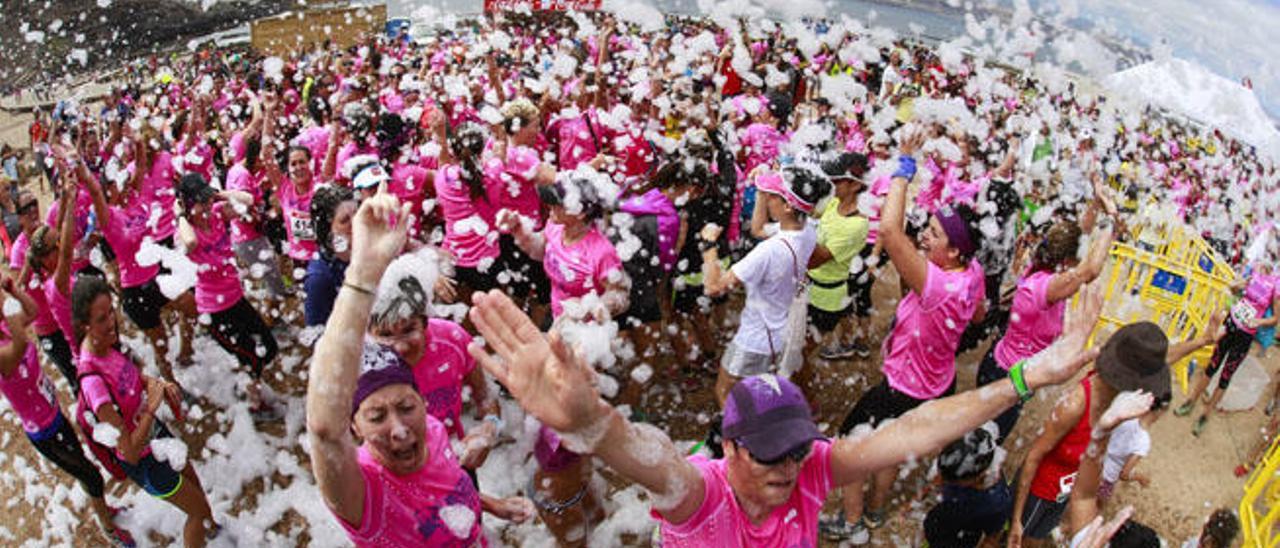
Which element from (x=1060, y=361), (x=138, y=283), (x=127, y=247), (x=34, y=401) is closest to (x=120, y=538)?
(x=34, y=401)

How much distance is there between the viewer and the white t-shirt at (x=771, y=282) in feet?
11.6

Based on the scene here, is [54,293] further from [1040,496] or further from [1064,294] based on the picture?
[1064,294]

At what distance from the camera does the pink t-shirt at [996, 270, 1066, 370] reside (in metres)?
3.69

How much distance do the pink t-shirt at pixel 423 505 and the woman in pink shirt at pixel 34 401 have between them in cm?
210

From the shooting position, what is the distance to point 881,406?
11.7 ft

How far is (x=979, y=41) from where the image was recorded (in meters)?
20.2

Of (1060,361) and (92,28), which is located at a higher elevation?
(1060,361)

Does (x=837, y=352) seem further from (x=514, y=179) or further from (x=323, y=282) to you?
(x=323, y=282)

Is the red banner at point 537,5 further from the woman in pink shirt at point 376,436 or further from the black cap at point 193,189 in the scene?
the woman in pink shirt at point 376,436

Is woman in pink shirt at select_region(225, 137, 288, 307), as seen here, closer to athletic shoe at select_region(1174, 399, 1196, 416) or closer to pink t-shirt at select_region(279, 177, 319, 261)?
pink t-shirt at select_region(279, 177, 319, 261)

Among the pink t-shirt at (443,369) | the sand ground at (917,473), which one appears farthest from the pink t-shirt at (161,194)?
the pink t-shirt at (443,369)

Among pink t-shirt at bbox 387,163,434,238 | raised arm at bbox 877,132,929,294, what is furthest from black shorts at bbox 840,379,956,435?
pink t-shirt at bbox 387,163,434,238

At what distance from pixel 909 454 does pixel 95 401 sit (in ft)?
10.0

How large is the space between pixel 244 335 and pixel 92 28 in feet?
88.6
